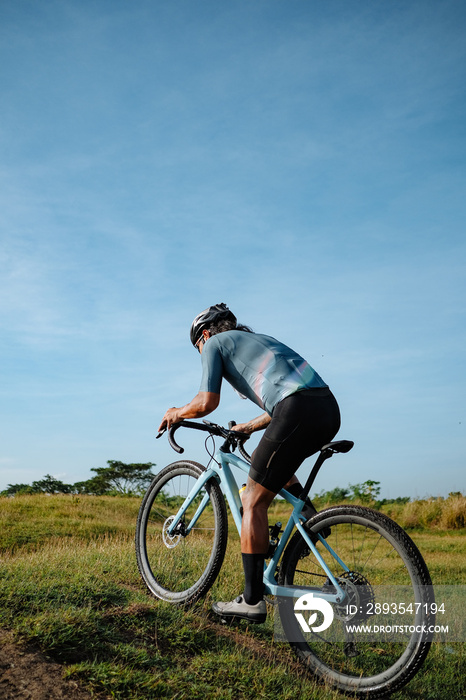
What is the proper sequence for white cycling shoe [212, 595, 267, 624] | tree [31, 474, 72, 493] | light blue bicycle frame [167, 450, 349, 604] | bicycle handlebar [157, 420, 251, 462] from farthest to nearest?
tree [31, 474, 72, 493] → bicycle handlebar [157, 420, 251, 462] → white cycling shoe [212, 595, 267, 624] → light blue bicycle frame [167, 450, 349, 604]

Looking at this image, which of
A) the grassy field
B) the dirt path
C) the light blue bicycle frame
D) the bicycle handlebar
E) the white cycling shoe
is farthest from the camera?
the bicycle handlebar

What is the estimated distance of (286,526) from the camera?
4148 mm

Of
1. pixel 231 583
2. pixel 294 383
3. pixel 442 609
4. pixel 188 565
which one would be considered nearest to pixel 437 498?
pixel 442 609

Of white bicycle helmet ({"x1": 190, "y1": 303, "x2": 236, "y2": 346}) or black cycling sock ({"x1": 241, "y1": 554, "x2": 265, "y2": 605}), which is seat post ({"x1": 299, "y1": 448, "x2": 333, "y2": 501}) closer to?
black cycling sock ({"x1": 241, "y1": 554, "x2": 265, "y2": 605})

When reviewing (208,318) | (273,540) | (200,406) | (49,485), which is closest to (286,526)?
(273,540)

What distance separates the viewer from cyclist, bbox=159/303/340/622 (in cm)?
387

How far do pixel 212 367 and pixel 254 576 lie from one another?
4.93 feet

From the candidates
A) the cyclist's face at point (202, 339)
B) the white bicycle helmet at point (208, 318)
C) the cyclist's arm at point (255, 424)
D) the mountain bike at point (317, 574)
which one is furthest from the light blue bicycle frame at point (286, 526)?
the white bicycle helmet at point (208, 318)

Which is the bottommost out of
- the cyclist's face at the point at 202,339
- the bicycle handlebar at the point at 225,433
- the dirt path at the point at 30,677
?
the dirt path at the point at 30,677

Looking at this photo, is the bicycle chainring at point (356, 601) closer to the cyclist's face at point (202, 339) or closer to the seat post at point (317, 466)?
the seat post at point (317, 466)

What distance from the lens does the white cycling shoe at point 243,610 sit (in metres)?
3.94

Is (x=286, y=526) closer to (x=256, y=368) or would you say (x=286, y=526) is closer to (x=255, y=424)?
(x=255, y=424)

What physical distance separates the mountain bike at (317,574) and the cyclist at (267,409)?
6.2 inches

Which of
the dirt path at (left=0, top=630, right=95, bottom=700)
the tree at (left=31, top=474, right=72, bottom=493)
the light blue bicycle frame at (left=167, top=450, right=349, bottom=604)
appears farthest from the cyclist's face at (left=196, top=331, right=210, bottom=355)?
the tree at (left=31, top=474, right=72, bottom=493)
